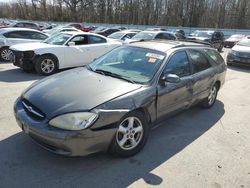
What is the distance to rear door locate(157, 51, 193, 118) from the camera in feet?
13.9

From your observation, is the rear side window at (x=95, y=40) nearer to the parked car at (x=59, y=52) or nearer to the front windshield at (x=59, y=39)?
the parked car at (x=59, y=52)

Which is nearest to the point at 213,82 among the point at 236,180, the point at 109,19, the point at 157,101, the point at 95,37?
the point at 157,101

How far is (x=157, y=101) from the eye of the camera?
4.09m

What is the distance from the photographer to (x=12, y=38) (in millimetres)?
11453

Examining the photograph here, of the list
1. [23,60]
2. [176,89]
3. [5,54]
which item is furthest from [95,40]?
[176,89]

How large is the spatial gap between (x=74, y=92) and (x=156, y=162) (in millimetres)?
1494

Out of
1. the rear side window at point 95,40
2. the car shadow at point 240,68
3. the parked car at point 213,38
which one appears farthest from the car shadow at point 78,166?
the parked car at point 213,38

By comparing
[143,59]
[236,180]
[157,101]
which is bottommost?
[236,180]

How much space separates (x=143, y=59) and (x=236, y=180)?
229cm

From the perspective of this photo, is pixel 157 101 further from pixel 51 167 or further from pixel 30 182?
pixel 30 182

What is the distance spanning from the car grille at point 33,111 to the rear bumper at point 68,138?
0.05 m

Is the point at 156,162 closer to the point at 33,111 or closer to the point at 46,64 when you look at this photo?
the point at 33,111

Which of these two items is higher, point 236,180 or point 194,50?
point 194,50

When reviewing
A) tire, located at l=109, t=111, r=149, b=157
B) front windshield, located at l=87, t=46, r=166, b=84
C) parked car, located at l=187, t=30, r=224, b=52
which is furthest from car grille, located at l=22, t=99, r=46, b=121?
parked car, located at l=187, t=30, r=224, b=52
